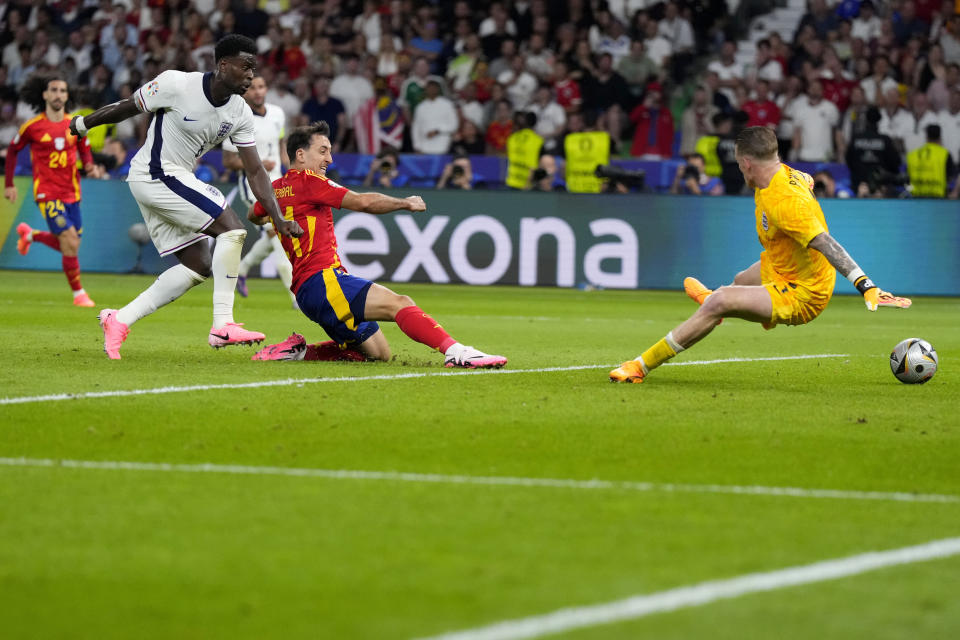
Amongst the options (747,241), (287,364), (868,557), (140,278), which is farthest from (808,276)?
(140,278)

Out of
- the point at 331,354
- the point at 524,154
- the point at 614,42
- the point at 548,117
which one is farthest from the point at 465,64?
the point at 331,354

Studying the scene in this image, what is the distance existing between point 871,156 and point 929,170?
0.91 meters

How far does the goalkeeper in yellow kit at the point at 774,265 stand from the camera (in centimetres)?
848

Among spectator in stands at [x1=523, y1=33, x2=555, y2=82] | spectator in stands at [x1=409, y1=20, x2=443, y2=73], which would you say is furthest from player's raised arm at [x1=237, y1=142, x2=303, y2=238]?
spectator in stands at [x1=409, y1=20, x2=443, y2=73]

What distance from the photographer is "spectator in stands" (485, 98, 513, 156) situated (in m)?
23.4

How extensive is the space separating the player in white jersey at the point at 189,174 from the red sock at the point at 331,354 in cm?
48

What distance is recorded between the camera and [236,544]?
169 inches

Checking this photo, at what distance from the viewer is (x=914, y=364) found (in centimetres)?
918

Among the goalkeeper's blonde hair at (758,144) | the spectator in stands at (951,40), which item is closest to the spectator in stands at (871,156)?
the spectator in stands at (951,40)

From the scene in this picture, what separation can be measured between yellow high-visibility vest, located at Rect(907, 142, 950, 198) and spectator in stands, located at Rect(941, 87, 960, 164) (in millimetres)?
376

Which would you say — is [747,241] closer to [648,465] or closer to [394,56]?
[394,56]

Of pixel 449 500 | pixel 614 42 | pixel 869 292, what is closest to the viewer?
pixel 449 500

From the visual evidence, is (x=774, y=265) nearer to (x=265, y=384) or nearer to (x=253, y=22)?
(x=265, y=384)

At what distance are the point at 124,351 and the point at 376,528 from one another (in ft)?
20.5
